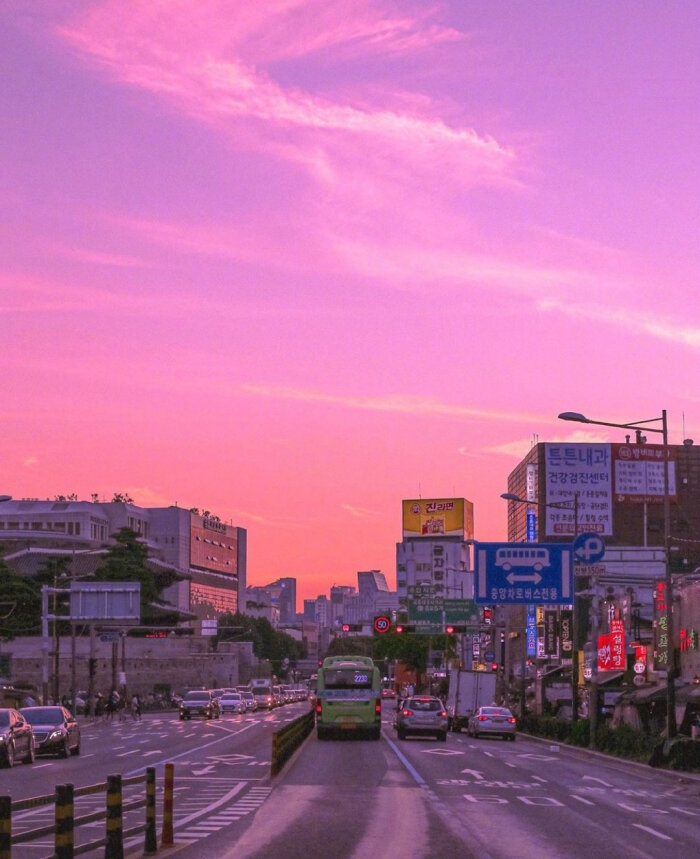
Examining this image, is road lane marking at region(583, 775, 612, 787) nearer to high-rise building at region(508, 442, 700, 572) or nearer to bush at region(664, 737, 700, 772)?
bush at region(664, 737, 700, 772)

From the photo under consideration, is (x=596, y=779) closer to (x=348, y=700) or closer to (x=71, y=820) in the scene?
(x=348, y=700)

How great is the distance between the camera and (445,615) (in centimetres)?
8344

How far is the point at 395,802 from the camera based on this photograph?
23953mm

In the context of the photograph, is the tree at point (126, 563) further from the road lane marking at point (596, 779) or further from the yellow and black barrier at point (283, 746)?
the road lane marking at point (596, 779)

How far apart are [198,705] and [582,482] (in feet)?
230

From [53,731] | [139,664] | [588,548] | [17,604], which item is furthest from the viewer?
[139,664]

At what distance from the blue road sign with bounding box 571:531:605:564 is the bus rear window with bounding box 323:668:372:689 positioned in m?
11.8

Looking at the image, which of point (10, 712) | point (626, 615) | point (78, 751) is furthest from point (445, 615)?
point (10, 712)

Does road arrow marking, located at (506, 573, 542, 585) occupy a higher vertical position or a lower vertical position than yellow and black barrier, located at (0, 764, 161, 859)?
higher

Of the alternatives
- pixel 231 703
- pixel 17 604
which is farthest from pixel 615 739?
pixel 17 604

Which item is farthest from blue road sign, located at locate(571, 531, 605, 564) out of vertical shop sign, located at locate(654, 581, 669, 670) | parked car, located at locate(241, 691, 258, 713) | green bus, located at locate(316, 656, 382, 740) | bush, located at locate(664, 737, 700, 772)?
parked car, located at locate(241, 691, 258, 713)

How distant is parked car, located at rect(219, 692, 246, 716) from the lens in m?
91.4

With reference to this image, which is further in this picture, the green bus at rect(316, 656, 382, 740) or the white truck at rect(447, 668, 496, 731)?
the white truck at rect(447, 668, 496, 731)

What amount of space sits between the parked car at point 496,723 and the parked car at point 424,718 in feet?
13.0
